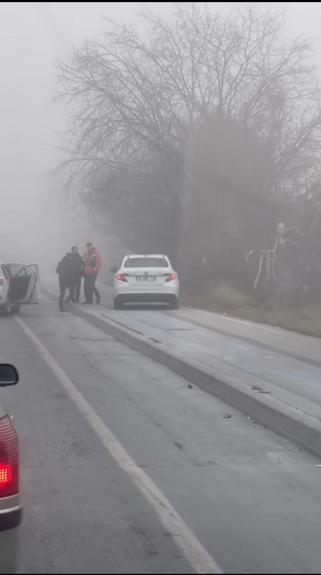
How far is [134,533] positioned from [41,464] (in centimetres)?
188

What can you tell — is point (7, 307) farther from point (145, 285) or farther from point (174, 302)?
point (174, 302)

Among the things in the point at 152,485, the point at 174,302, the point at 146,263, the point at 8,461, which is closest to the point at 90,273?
the point at 146,263

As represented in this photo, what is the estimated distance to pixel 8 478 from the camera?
4.48 metres

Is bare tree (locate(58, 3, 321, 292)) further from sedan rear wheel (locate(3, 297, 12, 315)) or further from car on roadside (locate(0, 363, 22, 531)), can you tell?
car on roadside (locate(0, 363, 22, 531))

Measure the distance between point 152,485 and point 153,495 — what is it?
0.30 metres

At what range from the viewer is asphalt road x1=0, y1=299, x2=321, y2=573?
5.14 meters

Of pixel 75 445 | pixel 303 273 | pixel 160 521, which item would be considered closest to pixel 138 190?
pixel 303 273

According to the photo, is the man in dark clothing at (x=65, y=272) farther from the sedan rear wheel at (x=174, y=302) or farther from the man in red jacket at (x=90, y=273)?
the sedan rear wheel at (x=174, y=302)

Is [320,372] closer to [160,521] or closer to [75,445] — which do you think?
[75,445]

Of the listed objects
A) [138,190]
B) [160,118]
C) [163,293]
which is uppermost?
[160,118]

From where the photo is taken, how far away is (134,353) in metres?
15.6

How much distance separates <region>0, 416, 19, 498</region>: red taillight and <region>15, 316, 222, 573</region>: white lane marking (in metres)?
0.99

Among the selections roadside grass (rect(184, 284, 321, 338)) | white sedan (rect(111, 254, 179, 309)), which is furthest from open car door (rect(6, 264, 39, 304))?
roadside grass (rect(184, 284, 321, 338))

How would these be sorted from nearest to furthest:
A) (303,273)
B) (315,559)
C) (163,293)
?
(315,559) < (163,293) < (303,273)
